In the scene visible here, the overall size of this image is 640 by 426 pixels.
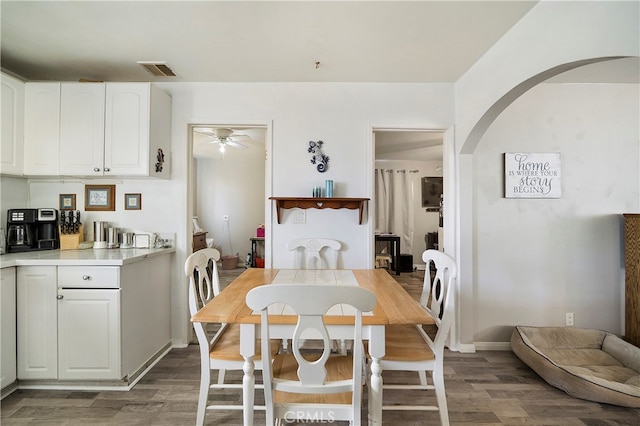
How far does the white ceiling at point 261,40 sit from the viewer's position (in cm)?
170

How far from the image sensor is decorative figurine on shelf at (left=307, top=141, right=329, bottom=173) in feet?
8.82

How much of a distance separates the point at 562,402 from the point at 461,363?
2.18 feet

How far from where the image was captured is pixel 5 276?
1.90 metres

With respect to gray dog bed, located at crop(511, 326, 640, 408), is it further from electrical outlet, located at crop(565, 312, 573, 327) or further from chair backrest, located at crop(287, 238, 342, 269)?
chair backrest, located at crop(287, 238, 342, 269)

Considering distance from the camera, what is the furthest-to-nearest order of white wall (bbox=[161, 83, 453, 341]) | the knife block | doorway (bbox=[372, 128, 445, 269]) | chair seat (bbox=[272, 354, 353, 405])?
doorway (bbox=[372, 128, 445, 269]), white wall (bbox=[161, 83, 453, 341]), the knife block, chair seat (bbox=[272, 354, 353, 405])

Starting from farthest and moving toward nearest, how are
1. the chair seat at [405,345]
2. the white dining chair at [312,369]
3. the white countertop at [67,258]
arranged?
the white countertop at [67,258] < the chair seat at [405,345] < the white dining chair at [312,369]

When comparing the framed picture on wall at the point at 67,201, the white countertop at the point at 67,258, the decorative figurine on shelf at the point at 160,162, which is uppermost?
the decorative figurine on shelf at the point at 160,162

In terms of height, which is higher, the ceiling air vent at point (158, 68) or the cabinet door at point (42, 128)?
the ceiling air vent at point (158, 68)

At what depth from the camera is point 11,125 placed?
7.38 ft

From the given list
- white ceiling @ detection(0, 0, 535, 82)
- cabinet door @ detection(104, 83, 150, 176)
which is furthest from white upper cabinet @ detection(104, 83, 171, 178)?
white ceiling @ detection(0, 0, 535, 82)

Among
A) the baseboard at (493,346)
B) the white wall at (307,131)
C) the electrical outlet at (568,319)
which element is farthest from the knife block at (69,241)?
the electrical outlet at (568,319)

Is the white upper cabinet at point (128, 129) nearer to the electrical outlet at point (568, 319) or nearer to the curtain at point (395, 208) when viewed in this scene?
the electrical outlet at point (568, 319)

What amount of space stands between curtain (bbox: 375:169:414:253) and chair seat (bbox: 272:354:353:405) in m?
5.25

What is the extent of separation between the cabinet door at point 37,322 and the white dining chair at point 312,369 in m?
1.80
